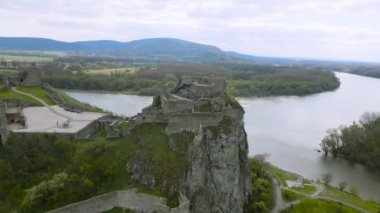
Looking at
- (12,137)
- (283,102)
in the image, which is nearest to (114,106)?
(283,102)

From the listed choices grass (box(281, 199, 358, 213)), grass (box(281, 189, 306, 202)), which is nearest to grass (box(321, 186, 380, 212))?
grass (box(281, 199, 358, 213))

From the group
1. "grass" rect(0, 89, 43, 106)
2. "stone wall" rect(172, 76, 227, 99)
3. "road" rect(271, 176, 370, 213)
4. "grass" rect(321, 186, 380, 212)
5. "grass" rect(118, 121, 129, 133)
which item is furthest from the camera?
"grass" rect(0, 89, 43, 106)

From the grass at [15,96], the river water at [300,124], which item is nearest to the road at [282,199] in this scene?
the river water at [300,124]

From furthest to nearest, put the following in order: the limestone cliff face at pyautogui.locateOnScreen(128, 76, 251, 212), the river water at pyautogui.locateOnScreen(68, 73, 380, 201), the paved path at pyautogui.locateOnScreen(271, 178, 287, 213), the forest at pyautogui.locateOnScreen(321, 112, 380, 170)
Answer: the forest at pyautogui.locateOnScreen(321, 112, 380, 170) → the river water at pyautogui.locateOnScreen(68, 73, 380, 201) → the paved path at pyautogui.locateOnScreen(271, 178, 287, 213) → the limestone cliff face at pyautogui.locateOnScreen(128, 76, 251, 212)

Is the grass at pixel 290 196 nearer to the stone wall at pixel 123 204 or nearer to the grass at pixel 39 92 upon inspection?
the stone wall at pixel 123 204

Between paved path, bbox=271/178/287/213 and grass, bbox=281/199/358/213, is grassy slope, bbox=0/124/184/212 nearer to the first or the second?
paved path, bbox=271/178/287/213

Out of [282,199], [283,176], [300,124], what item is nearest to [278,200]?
[282,199]
